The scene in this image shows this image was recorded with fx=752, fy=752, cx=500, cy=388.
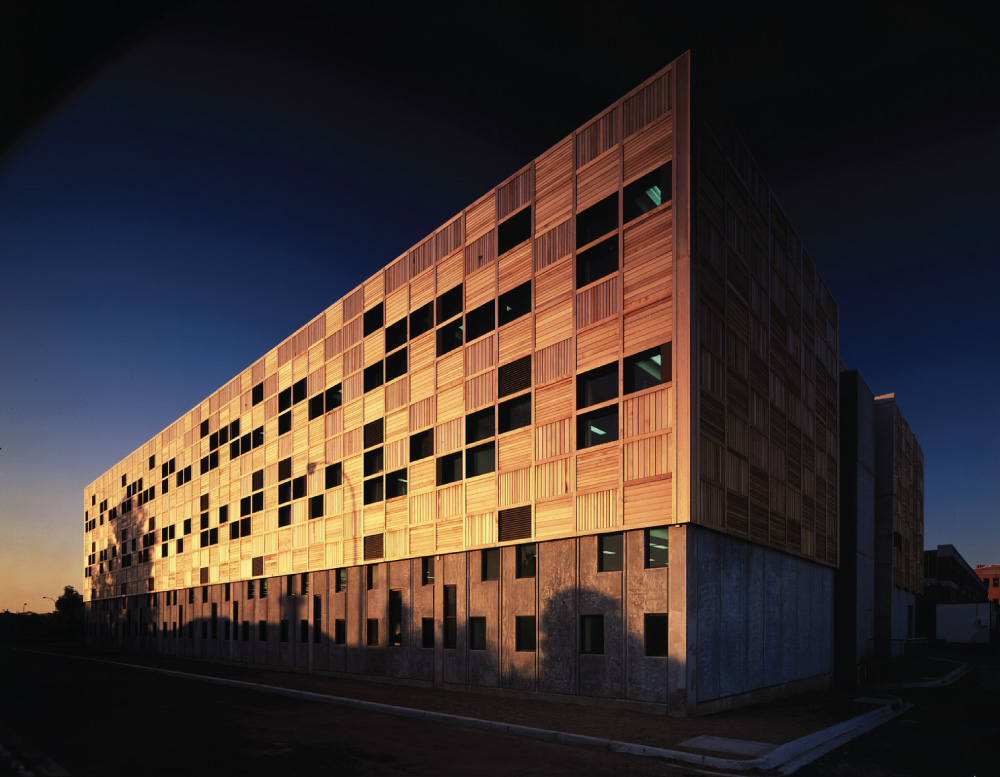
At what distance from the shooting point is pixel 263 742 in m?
14.6

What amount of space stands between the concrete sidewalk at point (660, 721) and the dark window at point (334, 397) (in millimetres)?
13625

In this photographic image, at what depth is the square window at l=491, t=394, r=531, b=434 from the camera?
24750 millimetres

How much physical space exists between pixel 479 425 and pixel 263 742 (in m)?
13.9

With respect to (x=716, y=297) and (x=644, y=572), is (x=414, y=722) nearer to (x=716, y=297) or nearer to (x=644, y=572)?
(x=644, y=572)

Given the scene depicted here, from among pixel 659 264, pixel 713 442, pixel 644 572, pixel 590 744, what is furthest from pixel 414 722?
pixel 659 264

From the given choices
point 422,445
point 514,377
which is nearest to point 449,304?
point 514,377

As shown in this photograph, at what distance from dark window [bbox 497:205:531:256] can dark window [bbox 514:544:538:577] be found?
10.2 metres

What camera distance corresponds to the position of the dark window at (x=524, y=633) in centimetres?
2314

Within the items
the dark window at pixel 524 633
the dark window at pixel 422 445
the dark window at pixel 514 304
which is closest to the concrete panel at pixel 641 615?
the dark window at pixel 524 633

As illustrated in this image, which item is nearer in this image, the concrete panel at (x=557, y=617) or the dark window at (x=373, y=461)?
the concrete panel at (x=557, y=617)

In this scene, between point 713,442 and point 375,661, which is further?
point 375,661

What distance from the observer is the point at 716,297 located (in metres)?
21.9

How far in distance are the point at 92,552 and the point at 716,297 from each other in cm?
8092

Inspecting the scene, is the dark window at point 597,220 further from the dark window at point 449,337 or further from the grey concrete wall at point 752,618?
the grey concrete wall at point 752,618
